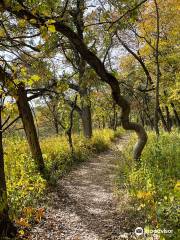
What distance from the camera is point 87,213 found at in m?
7.16

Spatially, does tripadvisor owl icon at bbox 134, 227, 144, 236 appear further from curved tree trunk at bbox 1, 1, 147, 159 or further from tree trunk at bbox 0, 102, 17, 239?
curved tree trunk at bbox 1, 1, 147, 159

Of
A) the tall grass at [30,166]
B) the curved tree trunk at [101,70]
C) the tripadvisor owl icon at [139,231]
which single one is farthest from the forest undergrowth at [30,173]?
the curved tree trunk at [101,70]

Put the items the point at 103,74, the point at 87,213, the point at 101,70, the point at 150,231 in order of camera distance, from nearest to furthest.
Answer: the point at 150,231
the point at 87,213
the point at 101,70
the point at 103,74

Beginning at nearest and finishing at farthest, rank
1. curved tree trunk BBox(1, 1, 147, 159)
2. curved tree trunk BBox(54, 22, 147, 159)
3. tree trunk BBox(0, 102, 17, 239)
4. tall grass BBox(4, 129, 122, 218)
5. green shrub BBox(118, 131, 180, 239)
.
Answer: green shrub BBox(118, 131, 180, 239) → tree trunk BBox(0, 102, 17, 239) → curved tree trunk BBox(1, 1, 147, 159) → curved tree trunk BBox(54, 22, 147, 159) → tall grass BBox(4, 129, 122, 218)

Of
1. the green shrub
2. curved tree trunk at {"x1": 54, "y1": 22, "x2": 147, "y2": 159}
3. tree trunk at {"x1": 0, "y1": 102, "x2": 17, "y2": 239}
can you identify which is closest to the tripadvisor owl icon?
the green shrub

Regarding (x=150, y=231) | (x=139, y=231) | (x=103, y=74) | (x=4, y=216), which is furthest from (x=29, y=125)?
(x=150, y=231)

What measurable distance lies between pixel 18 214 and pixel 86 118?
45.1ft

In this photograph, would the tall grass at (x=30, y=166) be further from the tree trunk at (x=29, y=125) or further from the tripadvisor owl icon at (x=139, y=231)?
the tripadvisor owl icon at (x=139, y=231)

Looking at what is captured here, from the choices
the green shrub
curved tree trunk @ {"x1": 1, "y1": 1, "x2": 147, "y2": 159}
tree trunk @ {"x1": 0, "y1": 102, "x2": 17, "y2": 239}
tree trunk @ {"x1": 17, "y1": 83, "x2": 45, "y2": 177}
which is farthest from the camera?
tree trunk @ {"x1": 17, "y1": 83, "x2": 45, "y2": 177}

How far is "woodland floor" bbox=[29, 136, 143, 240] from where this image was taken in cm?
593

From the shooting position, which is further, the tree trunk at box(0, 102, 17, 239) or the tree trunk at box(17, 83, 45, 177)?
the tree trunk at box(17, 83, 45, 177)

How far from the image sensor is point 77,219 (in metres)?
6.80

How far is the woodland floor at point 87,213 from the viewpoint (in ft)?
19.5

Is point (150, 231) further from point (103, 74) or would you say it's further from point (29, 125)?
point (29, 125)
